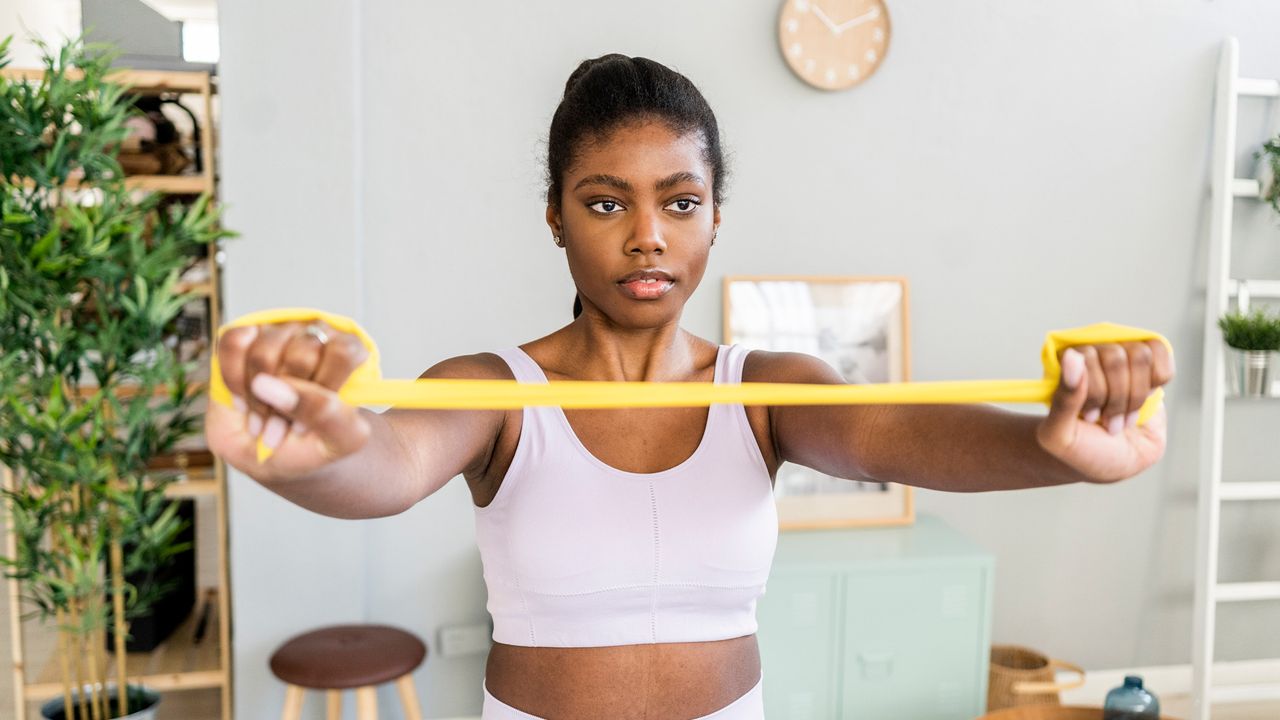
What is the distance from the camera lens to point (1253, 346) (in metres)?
2.93

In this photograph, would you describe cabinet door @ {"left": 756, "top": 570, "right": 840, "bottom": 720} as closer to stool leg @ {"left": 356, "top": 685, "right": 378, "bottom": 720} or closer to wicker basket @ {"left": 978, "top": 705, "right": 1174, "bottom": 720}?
wicker basket @ {"left": 978, "top": 705, "right": 1174, "bottom": 720}

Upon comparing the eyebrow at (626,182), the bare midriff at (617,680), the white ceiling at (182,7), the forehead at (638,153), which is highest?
the white ceiling at (182,7)

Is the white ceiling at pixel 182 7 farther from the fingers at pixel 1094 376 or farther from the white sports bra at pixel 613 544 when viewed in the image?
the fingers at pixel 1094 376

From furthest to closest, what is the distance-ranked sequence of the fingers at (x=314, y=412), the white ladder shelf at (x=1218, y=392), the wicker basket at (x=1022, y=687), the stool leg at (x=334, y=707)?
1. the white ladder shelf at (x=1218, y=392)
2. the wicker basket at (x=1022, y=687)
3. the stool leg at (x=334, y=707)
4. the fingers at (x=314, y=412)

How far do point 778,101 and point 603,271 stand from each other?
2069 millimetres

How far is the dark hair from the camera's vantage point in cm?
102

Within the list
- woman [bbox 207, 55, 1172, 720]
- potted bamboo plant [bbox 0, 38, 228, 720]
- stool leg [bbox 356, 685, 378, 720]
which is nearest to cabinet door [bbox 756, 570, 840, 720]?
stool leg [bbox 356, 685, 378, 720]

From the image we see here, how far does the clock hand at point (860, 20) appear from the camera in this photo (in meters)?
2.86

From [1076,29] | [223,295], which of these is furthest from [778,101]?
[223,295]

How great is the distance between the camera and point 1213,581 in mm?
3010

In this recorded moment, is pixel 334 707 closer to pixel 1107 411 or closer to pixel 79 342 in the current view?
pixel 79 342

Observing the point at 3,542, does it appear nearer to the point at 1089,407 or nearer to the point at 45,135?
the point at 45,135

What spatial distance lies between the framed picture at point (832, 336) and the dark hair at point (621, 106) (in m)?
1.79

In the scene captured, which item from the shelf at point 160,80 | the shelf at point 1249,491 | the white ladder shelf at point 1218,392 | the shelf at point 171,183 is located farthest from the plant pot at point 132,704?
the shelf at point 1249,491
